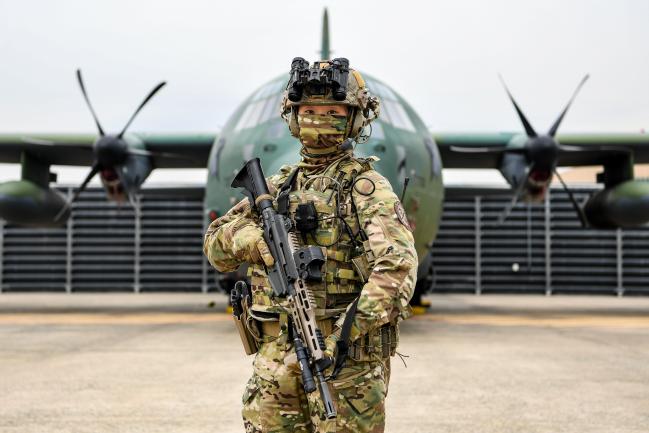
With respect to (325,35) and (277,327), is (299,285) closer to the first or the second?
(277,327)

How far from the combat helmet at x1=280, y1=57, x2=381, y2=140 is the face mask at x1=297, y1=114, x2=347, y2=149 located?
0.17ft

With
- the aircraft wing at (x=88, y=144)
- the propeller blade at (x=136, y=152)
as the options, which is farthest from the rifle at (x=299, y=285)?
the aircraft wing at (x=88, y=144)

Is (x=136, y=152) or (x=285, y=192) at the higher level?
(x=136, y=152)

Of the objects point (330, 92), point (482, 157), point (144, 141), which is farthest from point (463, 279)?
point (330, 92)

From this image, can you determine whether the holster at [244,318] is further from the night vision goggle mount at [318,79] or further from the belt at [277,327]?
the night vision goggle mount at [318,79]

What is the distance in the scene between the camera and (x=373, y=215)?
2.95 m

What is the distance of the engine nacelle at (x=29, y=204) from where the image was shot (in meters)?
15.6

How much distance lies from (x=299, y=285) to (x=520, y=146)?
12865 millimetres

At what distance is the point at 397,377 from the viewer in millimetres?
7219

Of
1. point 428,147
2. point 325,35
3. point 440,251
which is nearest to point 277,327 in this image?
point 428,147

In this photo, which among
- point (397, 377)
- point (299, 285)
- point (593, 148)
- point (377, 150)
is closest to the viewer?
point (299, 285)

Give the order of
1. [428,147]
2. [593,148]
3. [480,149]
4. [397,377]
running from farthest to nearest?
1. [593,148]
2. [480,149]
3. [428,147]
4. [397,377]

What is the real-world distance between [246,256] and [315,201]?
0.35 meters

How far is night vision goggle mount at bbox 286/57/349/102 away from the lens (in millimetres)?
3062
